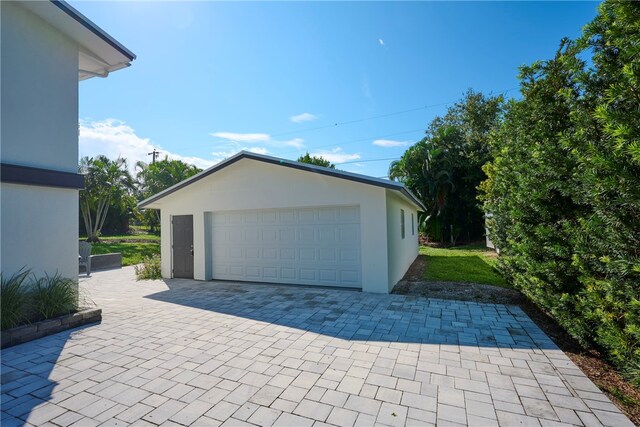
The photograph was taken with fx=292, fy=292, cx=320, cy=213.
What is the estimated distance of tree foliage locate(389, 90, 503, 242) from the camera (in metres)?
20.8

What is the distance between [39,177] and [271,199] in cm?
494

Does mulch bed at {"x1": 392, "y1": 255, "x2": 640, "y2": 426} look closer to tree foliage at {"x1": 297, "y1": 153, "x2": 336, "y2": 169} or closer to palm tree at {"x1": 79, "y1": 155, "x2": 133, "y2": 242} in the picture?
tree foliage at {"x1": 297, "y1": 153, "x2": 336, "y2": 169}

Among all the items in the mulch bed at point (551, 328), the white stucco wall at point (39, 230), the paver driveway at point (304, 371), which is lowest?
the mulch bed at point (551, 328)

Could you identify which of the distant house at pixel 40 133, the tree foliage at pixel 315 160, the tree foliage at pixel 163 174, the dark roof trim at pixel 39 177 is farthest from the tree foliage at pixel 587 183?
the tree foliage at pixel 315 160

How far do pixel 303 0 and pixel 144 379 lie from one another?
9.38m

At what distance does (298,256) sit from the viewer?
8.49m

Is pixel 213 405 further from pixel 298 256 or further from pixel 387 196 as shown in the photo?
pixel 387 196

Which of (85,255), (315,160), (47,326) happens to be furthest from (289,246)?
(315,160)

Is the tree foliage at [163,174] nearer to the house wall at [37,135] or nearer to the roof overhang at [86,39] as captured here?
the roof overhang at [86,39]

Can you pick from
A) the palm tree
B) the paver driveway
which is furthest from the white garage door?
the palm tree

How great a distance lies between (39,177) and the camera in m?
5.20

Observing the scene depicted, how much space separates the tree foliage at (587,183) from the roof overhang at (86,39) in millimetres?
8015

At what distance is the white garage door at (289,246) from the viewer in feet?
26.1

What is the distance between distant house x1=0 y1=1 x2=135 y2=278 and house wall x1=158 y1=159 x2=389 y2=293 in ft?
12.5
